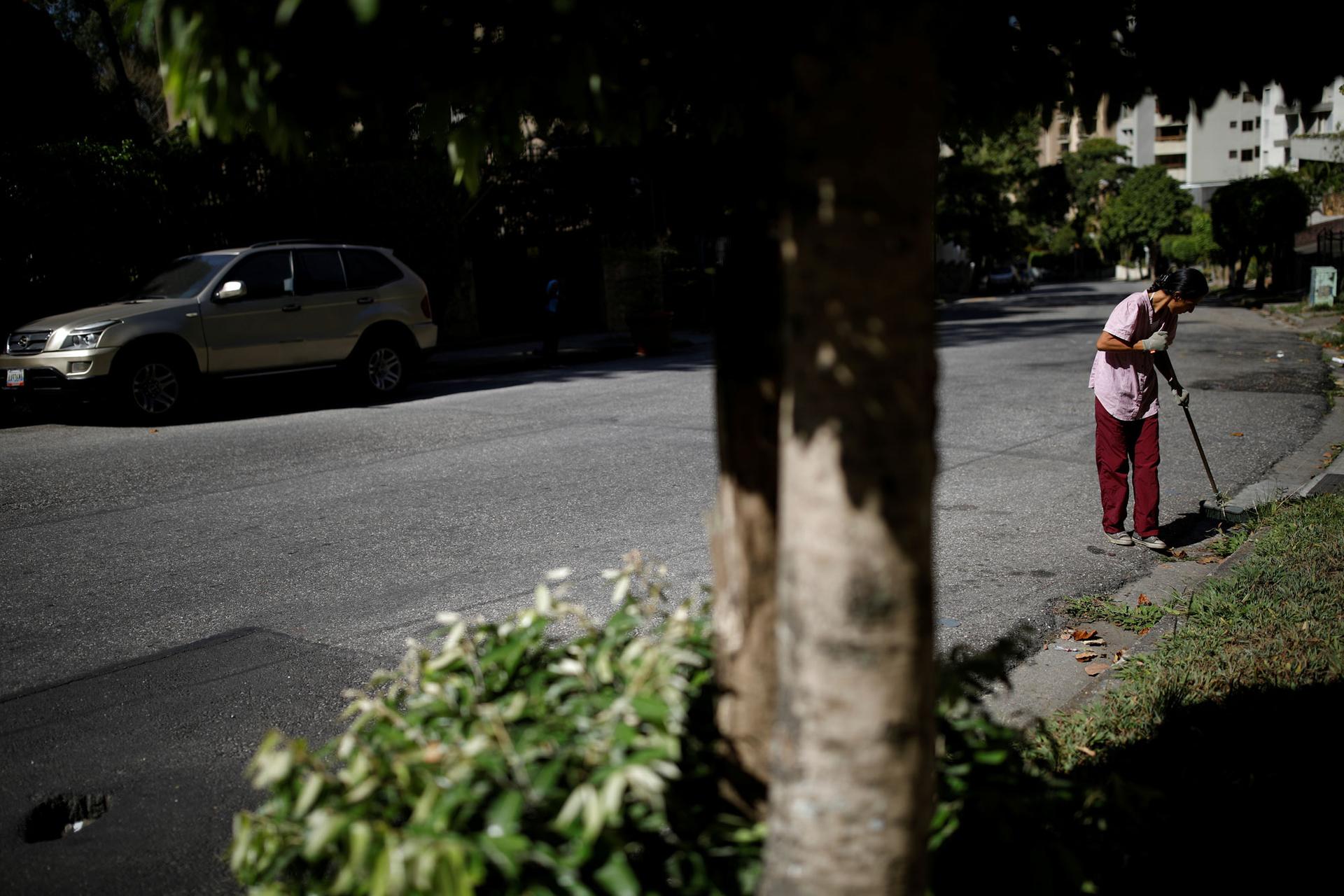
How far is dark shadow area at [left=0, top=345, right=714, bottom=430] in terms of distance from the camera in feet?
41.2

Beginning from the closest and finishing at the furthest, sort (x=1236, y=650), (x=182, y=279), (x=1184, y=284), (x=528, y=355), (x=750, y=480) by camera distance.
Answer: (x=750, y=480), (x=1236, y=650), (x=1184, y=284), (x=182, y=279), (x=528, y=355)

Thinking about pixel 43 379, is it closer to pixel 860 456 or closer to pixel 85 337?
pixel 85 337

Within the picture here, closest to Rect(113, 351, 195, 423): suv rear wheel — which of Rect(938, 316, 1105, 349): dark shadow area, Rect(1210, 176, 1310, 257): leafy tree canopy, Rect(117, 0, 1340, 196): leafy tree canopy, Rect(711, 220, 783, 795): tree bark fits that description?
Rect(117, 0, 1340, 196): leafy tree canopy

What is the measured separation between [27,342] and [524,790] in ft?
40.1

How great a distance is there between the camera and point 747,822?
2.21 metres

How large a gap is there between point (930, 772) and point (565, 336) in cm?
2504

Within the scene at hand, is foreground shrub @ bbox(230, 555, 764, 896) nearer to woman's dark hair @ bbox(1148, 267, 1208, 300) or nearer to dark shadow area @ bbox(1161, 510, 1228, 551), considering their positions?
woman's dark hair @ bbox(1148, 267, 1208, 300)

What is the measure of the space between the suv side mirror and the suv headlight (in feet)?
4.20

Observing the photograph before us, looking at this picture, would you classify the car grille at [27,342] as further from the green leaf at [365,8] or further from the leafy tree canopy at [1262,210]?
the leafy tree canopy at [1262,210]

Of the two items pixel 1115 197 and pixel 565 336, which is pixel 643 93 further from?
pixel 1115 197

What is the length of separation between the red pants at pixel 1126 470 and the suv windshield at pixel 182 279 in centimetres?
1016

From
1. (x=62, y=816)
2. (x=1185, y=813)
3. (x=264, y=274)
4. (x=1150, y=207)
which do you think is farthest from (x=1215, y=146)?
(x=62, y=816)

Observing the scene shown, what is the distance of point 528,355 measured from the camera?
20.1 m

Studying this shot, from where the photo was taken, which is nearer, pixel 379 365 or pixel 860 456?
pixel 860 456
